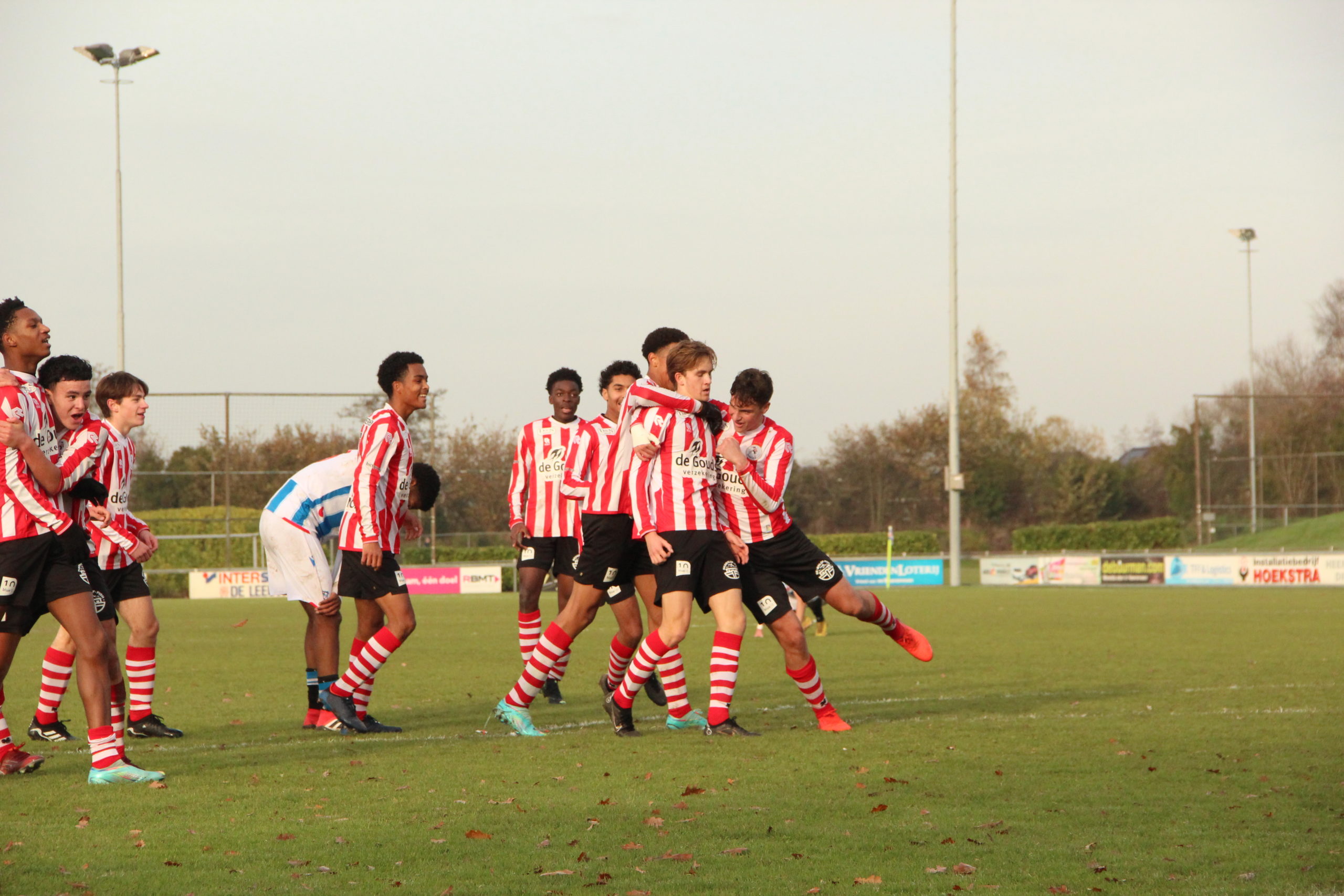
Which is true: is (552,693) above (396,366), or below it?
below

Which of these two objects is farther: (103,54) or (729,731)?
(103,54)

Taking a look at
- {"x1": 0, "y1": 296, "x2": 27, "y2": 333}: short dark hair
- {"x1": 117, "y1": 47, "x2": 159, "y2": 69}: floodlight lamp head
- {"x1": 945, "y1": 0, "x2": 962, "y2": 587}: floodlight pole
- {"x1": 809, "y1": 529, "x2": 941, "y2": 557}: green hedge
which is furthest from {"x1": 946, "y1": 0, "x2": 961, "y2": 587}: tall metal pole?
{"x1": 0, "y1": 296, "x2": 27, "y2": 333}: short dark hair

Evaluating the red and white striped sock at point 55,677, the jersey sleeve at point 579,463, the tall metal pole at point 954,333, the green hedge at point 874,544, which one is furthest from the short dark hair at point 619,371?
the green hedge at point 874,544

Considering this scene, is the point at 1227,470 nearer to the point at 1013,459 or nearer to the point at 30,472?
the point at 1013,459

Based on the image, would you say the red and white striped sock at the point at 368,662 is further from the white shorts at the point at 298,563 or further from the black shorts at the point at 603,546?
the black shorts at the point at 603,546

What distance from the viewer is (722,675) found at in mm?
7566

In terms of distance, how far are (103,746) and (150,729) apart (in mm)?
1915

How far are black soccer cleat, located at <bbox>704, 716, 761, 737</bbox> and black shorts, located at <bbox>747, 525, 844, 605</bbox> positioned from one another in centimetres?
78

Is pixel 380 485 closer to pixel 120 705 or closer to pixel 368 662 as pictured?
pixel 368 662

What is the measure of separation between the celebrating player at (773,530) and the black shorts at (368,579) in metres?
2.00

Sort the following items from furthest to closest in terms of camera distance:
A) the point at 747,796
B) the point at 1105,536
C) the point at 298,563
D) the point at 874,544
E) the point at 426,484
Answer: the point at 874,544
the point at 1105,536
the point at 426,484
the point at 298,563
the point at 747,796

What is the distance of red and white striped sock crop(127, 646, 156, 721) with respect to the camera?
7.87m

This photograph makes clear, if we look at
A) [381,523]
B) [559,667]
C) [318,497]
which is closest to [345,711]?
[381,523]

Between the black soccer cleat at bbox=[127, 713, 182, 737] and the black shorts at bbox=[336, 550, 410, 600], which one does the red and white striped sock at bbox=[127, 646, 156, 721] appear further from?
the black shorts at bbox=[336, 550, 410, 600]
